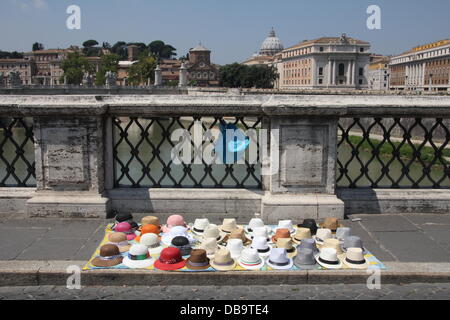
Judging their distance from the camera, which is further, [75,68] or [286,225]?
[75,68]

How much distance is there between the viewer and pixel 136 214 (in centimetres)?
490

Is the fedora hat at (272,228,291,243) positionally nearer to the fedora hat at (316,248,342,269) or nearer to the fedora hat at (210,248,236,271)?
the fedora hat at (316,248,342,269)

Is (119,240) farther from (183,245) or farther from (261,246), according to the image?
(261,246)

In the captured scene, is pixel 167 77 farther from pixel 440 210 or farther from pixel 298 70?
pixel 440 210

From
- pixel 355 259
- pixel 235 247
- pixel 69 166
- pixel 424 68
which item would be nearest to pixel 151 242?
pixel 235 247

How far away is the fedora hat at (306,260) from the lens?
11.4ft

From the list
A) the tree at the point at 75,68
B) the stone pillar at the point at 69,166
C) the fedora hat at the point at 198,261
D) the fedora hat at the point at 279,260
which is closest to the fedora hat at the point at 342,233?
the fedora hat at the point at 279,260

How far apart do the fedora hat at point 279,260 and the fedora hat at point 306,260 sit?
5 cm

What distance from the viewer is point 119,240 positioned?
3938 mm

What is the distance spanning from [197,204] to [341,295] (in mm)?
2061

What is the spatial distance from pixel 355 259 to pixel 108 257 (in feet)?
6.12


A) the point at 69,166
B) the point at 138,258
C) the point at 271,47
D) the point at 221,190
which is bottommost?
the point at 138,258

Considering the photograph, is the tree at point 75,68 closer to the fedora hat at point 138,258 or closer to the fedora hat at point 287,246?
the fedora hat at point 138,258

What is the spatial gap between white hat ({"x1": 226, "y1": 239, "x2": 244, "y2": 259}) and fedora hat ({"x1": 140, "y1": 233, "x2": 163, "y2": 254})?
58 centimetres
